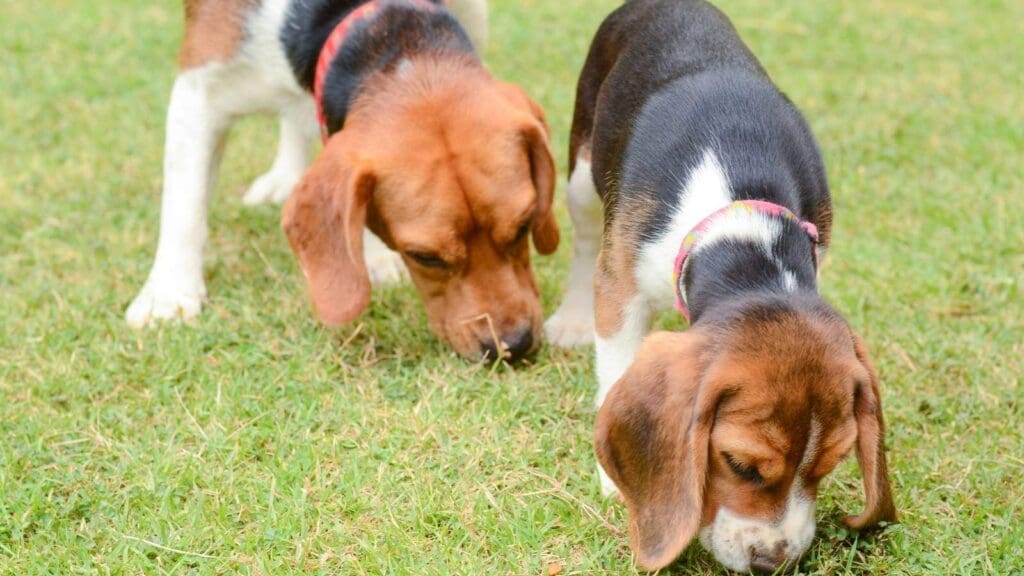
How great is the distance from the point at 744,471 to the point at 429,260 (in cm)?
213

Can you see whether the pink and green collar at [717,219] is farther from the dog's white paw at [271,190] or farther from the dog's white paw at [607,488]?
the dog's white paw at [271,190]

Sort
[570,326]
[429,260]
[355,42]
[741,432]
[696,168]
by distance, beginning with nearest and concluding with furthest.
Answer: [741,432] < [696,168] < [429,260] < [355,42] < [570,326]

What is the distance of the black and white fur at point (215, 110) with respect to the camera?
5902 mm

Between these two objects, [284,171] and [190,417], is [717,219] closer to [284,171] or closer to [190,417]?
[190,417]

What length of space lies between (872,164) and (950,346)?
268 centimetres

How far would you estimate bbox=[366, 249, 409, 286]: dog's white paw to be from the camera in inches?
259

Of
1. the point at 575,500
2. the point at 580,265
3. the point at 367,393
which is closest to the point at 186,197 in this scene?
the point at 367,393

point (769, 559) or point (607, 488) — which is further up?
point (769, 559)

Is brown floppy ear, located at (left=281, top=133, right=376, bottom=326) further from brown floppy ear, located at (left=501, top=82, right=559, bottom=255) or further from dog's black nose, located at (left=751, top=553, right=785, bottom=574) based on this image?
dog's black nose, located at (left=751, top=553, right=785, bottom=574)

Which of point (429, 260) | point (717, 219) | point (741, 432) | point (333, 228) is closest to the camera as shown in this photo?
point (741, 432)

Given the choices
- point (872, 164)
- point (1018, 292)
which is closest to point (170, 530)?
point (1018, 292)

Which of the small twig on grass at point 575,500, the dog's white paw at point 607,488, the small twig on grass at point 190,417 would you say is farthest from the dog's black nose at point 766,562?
the small twig on grass at point 190,417

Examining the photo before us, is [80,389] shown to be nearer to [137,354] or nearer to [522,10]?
[137,354]

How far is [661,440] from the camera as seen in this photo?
365 cm
